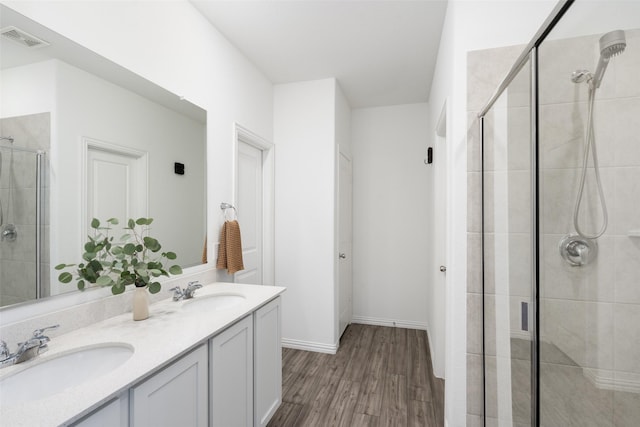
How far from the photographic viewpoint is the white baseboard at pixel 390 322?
346cm

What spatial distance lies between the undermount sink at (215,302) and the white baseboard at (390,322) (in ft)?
7.47

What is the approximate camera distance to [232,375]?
4.49 feet

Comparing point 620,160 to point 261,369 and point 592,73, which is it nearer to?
point 592,73

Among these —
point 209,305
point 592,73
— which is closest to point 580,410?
point 592,73

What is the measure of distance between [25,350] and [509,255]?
1.80 m

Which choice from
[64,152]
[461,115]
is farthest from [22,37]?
[461,115]

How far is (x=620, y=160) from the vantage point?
70 cm

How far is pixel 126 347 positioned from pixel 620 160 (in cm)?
163

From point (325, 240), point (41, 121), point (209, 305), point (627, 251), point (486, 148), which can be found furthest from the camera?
point (325, 240)

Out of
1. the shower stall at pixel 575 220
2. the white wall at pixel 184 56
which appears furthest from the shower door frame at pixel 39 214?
the shower stall at pixel 575 220

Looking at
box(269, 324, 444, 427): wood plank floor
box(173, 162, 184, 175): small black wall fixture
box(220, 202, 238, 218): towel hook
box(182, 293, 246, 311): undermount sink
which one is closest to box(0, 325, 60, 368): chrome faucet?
box(182, 293, 246, 311): undermount sink

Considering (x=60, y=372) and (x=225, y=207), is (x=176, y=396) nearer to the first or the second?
(x=60, y=372)

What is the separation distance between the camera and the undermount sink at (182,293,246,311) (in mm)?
1670

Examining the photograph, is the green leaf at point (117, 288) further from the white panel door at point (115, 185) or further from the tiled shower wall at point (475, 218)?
the tiled shower wall at point (475, 218)
